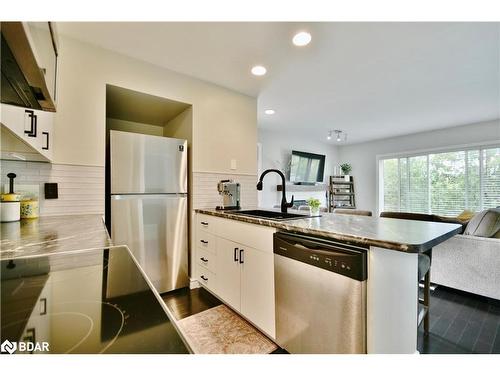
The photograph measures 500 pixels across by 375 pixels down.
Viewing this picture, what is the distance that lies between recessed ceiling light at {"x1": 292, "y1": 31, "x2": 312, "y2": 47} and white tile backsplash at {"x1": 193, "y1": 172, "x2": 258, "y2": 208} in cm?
160

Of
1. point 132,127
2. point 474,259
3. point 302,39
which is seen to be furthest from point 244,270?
point 132,127

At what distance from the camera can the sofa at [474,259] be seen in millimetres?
2182

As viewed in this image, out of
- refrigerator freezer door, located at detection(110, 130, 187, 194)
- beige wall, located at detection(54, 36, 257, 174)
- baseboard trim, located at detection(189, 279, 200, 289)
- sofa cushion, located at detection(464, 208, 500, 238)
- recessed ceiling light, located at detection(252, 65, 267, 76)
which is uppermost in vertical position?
recessed ceiling light, located at detection(252, 65, 267, 76)

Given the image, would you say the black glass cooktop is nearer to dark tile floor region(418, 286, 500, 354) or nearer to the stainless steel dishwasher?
the stainless steel dishwasher

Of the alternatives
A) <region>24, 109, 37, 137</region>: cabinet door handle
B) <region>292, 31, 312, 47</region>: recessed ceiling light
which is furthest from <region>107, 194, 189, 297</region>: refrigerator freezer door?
<region>292, 31, 312, 47</region>: recessed ceiling light

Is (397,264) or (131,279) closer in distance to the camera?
(131,279)

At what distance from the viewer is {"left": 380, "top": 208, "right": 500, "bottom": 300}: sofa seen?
2182 millimetres

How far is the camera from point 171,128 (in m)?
3.22

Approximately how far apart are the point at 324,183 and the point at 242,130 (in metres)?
3.99

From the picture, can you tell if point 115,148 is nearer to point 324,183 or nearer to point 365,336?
point 365,336

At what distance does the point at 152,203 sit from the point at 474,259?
3.27 metres

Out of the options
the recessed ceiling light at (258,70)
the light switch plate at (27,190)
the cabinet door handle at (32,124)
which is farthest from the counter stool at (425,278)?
the light switch plate at (27,190)

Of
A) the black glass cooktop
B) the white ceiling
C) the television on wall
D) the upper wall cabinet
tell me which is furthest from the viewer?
the television on wall
